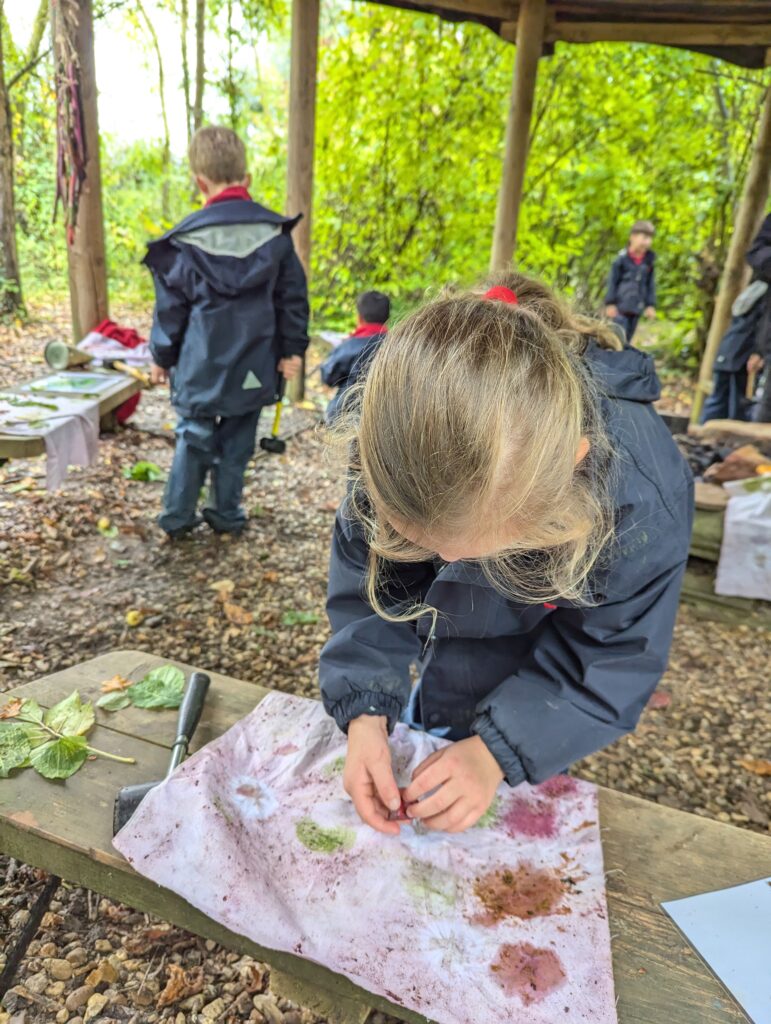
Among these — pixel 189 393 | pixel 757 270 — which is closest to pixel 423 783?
pixel 189 393

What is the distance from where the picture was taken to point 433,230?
23.9 ft

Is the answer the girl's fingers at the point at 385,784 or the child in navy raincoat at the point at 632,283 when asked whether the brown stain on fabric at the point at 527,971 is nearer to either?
the girl's fingers at the point at 385,784

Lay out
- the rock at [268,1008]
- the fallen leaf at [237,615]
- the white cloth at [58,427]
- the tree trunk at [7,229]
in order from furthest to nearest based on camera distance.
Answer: the tree trunk at [7,229]
the fallen leaf at [237,615]
the white cloth at [58,427]
the rock at [268,1008]

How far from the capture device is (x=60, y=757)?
4.22ft

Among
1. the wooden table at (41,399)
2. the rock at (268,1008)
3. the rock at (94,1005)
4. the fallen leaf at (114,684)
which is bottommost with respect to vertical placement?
the rock at (268,1008)

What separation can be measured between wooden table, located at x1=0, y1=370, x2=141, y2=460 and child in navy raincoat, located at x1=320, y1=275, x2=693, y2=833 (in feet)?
5.47

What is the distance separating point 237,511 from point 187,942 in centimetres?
229

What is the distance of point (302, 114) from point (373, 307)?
195cm

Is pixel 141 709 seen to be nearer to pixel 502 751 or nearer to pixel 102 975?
pixel 102 975

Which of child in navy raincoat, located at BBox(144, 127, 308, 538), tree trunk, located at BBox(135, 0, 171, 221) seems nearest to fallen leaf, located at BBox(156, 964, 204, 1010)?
child in navy raincoat, located at BBox(144, 127, 308, 538)

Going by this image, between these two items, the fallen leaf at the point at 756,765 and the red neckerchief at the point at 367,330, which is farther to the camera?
the red neckerchief at the point at 367,330

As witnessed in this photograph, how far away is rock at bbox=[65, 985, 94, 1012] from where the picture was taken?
1.46 m

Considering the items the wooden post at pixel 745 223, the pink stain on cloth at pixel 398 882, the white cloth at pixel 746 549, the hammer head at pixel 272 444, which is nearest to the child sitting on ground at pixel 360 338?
the hammer head at pixel 272 444

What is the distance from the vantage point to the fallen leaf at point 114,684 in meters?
1.48
